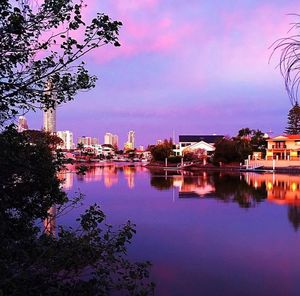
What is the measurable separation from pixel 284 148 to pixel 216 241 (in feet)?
187

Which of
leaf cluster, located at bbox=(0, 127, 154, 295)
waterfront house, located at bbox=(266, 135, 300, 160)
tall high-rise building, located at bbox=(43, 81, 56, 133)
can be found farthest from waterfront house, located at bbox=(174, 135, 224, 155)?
leaf cluster, located at bbox=(0, 127, 154, 295)

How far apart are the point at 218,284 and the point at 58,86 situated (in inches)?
284

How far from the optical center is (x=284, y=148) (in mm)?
68625

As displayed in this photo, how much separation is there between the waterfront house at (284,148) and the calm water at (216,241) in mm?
41449

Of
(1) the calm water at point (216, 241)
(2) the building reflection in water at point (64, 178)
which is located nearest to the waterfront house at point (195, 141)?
(2) the building reflection in water at point (64, 178)

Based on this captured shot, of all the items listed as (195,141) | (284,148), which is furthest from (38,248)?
(195,141)

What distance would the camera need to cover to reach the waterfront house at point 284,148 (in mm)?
68062

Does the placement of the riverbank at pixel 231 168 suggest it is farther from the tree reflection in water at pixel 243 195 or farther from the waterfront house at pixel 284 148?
the tree reflection in water at pixel 243 195

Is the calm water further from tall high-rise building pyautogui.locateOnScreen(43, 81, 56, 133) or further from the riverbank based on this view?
the riverbank

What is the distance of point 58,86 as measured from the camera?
3.96 m

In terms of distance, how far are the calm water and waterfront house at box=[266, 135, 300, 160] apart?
4145 centimetres

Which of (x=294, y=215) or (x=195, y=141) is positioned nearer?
(x=294, y=215)

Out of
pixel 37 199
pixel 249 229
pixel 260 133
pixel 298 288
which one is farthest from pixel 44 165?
pixel 260 133

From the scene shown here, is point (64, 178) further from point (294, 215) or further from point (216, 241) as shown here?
point (294, 215)
